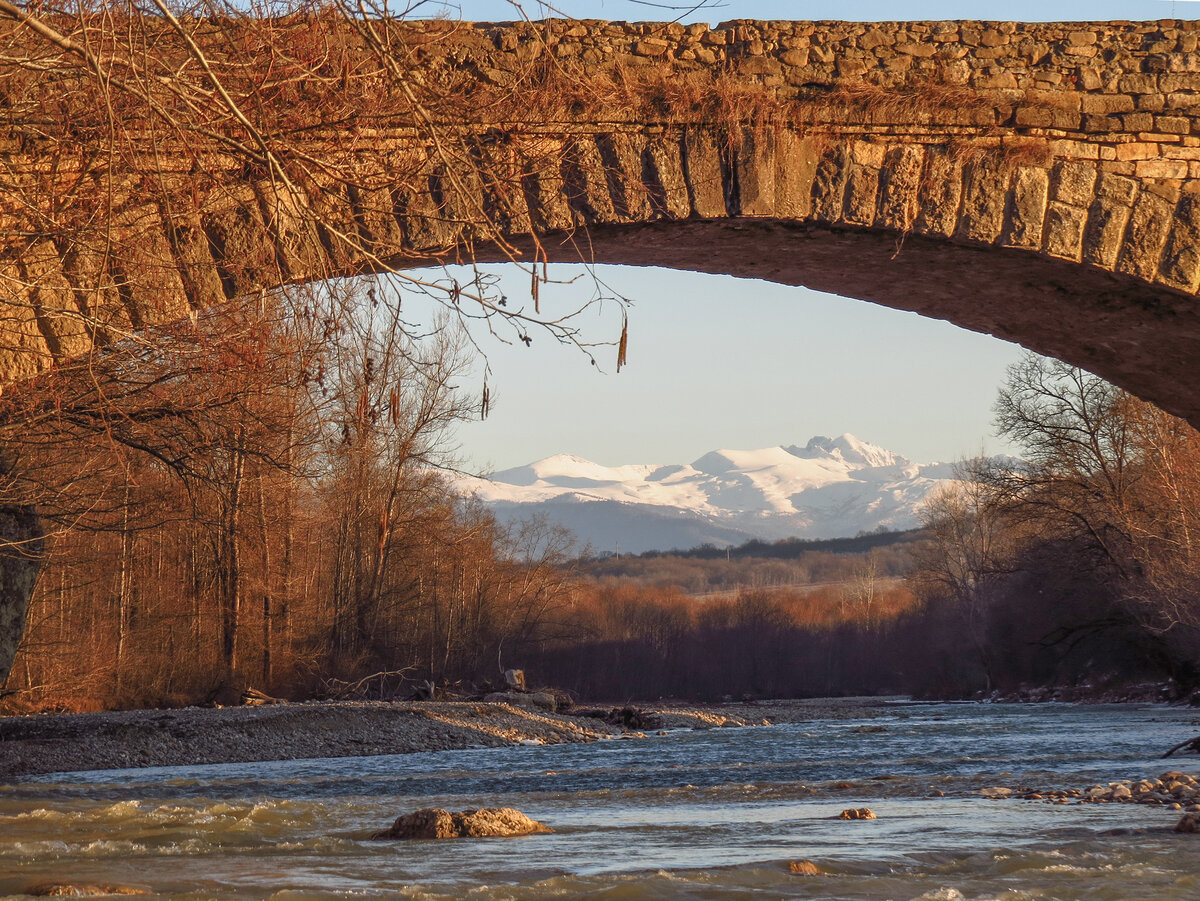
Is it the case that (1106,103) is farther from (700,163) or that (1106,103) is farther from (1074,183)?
(700,163)

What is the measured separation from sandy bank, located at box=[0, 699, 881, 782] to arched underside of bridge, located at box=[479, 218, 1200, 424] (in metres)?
9.07

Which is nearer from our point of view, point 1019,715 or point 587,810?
point 587,810

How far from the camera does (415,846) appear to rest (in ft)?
21.9

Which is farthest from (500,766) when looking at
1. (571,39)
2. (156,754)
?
(571,39)

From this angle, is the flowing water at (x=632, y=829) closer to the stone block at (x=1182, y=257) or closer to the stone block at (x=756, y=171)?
the stone block at (x=1182, y=257)

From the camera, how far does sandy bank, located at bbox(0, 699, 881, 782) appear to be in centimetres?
1334

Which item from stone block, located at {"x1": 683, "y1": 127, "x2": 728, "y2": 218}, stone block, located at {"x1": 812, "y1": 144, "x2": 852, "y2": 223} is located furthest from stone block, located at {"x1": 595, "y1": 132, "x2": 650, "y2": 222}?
stone block, located at {"x1": 812, "y1": 144, "x2": 852, "y2": 223}

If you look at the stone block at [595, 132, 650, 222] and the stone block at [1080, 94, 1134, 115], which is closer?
the stone block at [595, 132, 650, 222]

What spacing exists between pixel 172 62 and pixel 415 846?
449cm

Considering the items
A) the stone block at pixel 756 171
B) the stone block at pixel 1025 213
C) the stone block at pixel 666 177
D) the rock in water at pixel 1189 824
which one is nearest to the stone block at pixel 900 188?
the stone block at pixel 1025 213

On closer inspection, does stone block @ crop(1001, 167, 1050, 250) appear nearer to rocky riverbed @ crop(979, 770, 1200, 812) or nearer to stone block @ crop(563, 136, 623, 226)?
stone block @ crop(563, 136, 623, 226)

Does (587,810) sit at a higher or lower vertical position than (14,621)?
lower

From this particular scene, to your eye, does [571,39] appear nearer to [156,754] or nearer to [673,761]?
[673,761]

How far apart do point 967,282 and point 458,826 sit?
4740mm
